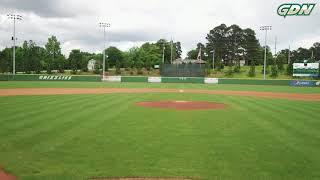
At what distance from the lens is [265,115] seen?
16906mm

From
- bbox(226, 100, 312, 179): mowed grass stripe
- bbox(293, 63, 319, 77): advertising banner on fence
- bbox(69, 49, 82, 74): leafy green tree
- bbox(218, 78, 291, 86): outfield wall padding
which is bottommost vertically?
bbox(226, 100, 312, 179): mowed grass stripe

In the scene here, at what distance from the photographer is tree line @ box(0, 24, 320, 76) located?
92625 millimetres

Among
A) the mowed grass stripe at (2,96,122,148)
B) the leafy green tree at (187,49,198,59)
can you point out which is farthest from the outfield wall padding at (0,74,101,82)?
the leafy green tree at (187,49,198,59)

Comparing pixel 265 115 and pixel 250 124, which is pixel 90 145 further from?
pixel 265 115

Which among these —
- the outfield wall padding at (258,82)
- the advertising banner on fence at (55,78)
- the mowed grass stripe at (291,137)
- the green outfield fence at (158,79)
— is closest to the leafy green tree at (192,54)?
the green outfield fence at (158,79)

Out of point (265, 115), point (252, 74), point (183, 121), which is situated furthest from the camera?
point (252, 74)

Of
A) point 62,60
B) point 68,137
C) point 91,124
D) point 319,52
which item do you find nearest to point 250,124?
point 91,124

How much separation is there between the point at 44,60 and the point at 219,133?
302 feet

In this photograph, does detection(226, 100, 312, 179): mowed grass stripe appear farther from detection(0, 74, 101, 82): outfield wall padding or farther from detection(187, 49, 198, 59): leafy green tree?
detection(187, 49, 198, 59): leafy green tree

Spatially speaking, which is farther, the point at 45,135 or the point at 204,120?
the point at 204,120

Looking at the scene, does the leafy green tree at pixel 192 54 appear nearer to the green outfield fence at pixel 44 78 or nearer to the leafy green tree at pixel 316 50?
the leafy green tree at pixel 316 50

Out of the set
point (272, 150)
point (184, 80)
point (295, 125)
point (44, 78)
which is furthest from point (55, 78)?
point (272, 150)

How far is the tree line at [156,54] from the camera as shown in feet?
304

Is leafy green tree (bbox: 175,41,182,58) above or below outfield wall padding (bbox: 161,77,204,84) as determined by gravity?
above
